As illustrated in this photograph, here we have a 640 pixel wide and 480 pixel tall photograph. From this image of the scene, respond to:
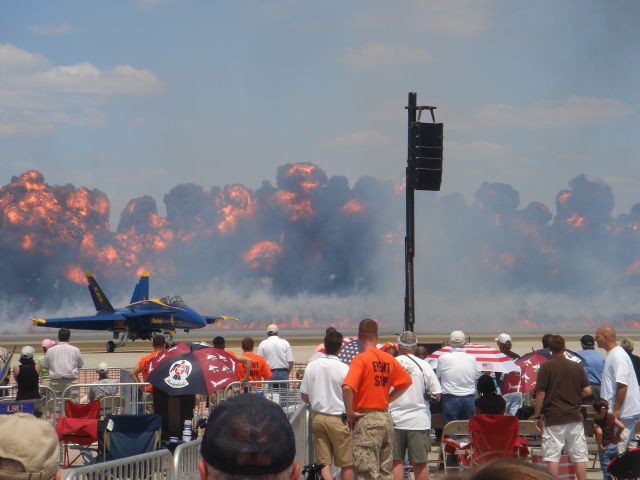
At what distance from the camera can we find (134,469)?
6.17 m

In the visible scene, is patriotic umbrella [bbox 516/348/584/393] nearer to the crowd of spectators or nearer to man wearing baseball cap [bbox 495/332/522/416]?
man wearing baseball cap [bbox 495/332/522/416]

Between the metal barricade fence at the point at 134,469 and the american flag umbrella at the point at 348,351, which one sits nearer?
the metal barricade fence at the point at 134,469

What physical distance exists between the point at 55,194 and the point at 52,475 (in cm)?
11859

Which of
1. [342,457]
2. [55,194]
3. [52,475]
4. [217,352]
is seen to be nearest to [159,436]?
[217,352]

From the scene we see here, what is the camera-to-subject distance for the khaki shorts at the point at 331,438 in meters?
8.90

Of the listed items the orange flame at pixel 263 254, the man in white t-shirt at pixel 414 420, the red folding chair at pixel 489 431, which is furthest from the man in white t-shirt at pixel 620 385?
the orange flame at pixel 263 254

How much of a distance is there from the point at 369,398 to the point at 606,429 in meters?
2.39

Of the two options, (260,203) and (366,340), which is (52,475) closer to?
(366,340)

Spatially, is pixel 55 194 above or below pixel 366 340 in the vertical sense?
above

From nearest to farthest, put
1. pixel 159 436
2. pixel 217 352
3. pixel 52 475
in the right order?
pixel 52 475, pixel 159 436, pixel 217 352

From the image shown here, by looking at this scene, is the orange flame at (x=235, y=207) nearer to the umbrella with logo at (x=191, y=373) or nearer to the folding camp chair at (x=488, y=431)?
the umbrella with logo at (x=191, y=373)

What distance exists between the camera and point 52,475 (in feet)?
9.68

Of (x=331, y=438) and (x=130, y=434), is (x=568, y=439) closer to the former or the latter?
(x=331, y=438)

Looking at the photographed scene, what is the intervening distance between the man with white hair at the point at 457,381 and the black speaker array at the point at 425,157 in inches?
178
